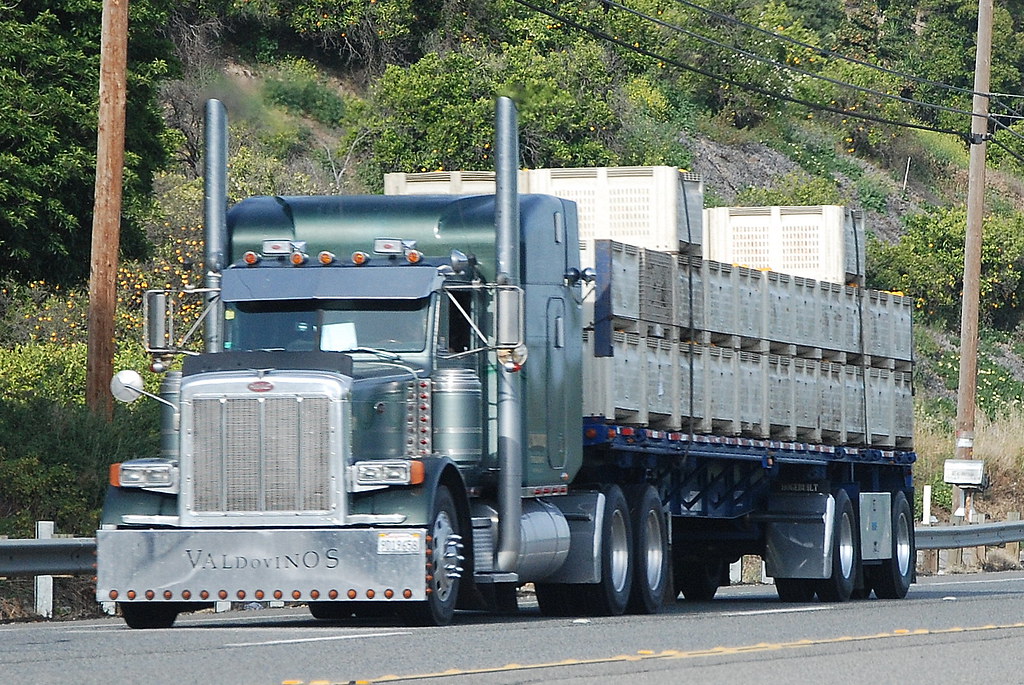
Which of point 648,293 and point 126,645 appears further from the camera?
point 648,293

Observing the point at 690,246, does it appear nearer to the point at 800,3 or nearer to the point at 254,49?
the point at 254,49

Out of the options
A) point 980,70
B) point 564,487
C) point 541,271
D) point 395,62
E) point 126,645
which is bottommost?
point 126,645

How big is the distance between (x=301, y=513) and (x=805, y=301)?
29.3ft

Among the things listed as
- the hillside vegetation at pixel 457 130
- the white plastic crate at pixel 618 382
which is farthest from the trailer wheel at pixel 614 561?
the hillside vegetation at pixel 457 130

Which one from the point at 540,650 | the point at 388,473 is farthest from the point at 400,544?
the point at 540,650

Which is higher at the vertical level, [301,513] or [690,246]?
[690,246]

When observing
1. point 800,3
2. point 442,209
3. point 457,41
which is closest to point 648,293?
point 442,209

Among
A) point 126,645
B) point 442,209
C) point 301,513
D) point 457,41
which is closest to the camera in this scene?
point 126,645

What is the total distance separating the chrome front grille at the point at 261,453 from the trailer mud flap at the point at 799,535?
8.74 metres

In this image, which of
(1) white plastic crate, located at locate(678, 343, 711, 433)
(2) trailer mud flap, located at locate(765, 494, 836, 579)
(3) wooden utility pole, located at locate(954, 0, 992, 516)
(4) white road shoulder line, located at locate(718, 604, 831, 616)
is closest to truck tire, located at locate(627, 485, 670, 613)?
(4) white road shoulder line, located at locate(718, 604, 831, 616)

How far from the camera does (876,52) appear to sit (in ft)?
233

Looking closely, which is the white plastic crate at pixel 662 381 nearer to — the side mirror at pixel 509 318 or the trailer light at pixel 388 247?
the trailer light at pixel 388 247

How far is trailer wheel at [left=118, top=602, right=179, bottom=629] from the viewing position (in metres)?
15.5

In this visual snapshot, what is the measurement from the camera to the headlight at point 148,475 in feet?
49.6
